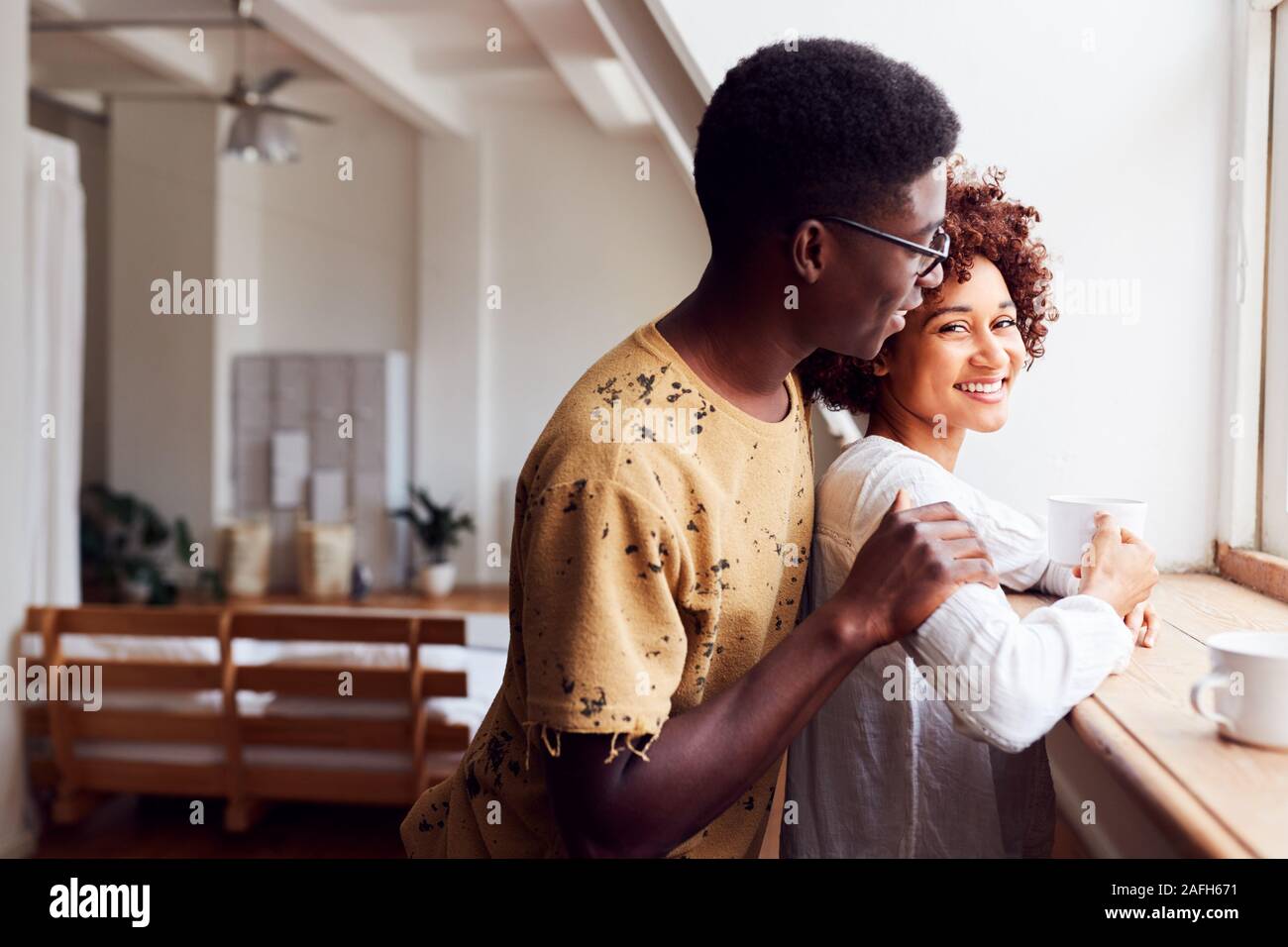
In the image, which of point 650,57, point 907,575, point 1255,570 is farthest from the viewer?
point 650,57

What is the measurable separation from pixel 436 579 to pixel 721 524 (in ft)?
21.0

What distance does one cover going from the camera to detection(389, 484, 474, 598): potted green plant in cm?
719

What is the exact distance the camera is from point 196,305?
23.2 ft

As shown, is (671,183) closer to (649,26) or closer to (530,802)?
(649,26)

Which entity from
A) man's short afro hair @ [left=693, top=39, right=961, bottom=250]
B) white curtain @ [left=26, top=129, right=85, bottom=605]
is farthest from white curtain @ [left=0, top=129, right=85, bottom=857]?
man's short afro hair @ [left=693, top=39, right=961, bottom=250]

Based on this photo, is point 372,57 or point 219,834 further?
point 372,57

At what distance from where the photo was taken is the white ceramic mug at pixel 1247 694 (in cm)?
82

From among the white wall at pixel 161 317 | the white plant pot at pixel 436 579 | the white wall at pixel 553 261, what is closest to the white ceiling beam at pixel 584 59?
the white wall at pixel 553 261

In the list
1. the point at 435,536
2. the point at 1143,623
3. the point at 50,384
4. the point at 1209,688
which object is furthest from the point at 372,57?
the point at 1209,688

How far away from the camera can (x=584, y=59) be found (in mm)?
5441

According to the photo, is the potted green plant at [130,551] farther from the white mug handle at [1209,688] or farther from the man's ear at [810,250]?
the white mug handle at [1209,688]

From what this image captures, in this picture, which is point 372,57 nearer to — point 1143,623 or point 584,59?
point 584,59

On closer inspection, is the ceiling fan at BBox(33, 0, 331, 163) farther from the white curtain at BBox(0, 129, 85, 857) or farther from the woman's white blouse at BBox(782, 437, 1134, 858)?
the woman's white blouse at BBox(782, 437, 1134, 858)

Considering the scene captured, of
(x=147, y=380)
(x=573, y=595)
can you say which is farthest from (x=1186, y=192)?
(x=147, y=380)
